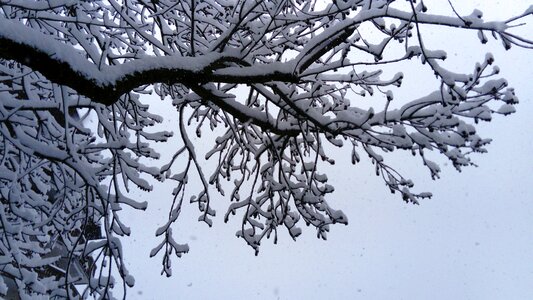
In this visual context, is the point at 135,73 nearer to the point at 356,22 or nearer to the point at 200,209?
the point at 356,22

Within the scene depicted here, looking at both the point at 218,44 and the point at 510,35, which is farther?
the point at 218,44

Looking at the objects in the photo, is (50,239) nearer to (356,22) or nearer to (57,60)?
(57,60)

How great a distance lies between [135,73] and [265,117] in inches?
62.1

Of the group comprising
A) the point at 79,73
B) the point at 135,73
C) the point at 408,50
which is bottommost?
the point at 79,73

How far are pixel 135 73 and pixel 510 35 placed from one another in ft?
7.49

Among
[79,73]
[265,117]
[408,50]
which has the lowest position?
[79,73]

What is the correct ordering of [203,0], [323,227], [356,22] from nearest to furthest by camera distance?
[356,22] < [203,0] < [323,227]

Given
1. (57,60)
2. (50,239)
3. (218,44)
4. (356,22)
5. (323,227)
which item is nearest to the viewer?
(57,60)

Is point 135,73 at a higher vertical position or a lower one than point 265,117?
lower

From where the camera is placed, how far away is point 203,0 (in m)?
4.65

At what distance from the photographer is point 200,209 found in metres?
5.51

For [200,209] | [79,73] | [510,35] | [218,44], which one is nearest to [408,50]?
[510,35]

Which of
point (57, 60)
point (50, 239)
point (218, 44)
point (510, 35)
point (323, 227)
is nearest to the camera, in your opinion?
point (57, 60)

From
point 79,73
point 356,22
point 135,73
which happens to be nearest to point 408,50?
point 356,22
